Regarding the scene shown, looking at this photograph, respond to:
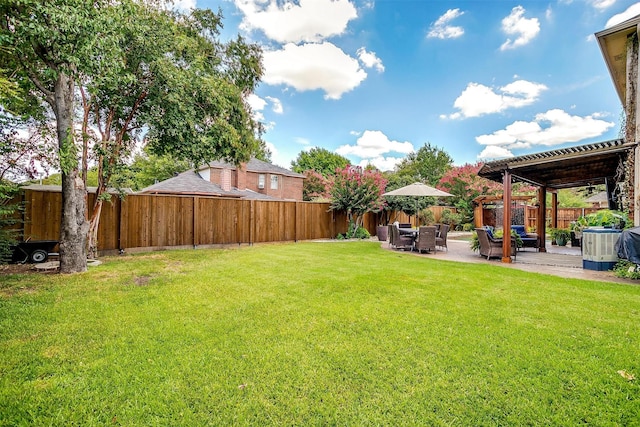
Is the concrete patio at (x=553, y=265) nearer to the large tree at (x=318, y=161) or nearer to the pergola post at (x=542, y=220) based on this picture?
the pergola post at (x=542, y=220)

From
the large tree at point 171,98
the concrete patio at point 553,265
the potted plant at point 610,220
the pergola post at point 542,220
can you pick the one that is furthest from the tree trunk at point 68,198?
the pergola post at point 542,220

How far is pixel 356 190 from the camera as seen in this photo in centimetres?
1339

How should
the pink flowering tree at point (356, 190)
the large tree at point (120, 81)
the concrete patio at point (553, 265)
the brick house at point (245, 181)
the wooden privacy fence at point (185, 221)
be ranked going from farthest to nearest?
the brick house at point (245, 181), the pink flowering tree at point (356, 190), the wooden privacy fence at point (185, 221), the concrete patio at point (553, 265), the large tree at point (120, 81)

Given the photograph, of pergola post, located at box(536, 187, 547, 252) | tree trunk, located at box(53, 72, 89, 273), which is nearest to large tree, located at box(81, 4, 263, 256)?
tree trunk, located at box(53, 72, 89, 273)

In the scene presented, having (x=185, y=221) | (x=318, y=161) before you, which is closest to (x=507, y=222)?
(x=185, y=221)

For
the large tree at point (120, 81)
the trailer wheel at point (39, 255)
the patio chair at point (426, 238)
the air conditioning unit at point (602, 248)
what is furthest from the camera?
the patio chair at point (426, 238)

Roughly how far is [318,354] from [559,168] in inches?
369

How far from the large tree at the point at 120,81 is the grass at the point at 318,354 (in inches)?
130

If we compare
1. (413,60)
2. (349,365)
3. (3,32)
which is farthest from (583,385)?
(413,60)

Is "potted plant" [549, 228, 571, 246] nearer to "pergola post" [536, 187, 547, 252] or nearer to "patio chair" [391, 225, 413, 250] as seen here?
"pergola post" [536, 187, 547, 252]

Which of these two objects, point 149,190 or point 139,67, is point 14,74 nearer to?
point 139,67

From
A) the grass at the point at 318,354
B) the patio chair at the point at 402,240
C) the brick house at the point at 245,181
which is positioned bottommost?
the grass at the point at 318,354

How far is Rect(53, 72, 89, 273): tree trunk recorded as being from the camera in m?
5.89

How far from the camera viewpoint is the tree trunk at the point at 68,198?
5.89 meters
